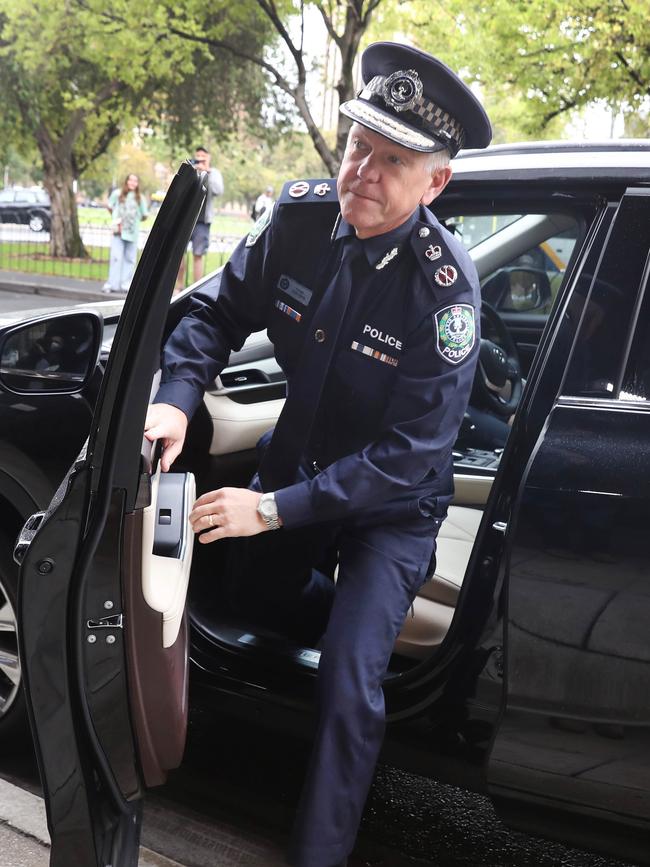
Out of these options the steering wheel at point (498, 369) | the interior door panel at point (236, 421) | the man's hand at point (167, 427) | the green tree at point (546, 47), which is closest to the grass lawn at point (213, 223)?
the green tree at point (546, 47)

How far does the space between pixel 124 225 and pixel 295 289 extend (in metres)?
12.0

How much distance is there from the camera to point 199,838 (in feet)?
7.67

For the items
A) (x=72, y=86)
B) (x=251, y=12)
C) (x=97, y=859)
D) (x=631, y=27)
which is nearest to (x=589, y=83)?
(x=631, y=27)

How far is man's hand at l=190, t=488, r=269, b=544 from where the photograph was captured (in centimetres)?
192

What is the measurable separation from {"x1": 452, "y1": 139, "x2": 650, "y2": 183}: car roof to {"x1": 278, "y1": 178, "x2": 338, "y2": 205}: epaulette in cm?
28

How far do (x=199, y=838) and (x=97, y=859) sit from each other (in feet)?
2.17

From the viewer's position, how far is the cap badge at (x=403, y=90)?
6.77 feet

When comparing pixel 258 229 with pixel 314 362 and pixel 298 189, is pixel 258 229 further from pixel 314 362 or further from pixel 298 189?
pixel 314 362

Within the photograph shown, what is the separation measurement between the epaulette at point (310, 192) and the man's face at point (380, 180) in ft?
0.42

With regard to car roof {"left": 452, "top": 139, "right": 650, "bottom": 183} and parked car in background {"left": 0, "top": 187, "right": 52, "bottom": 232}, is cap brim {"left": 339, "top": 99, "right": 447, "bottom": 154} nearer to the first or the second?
car roof {"left": 452, "top": 139, "right": 650, "bottom": 183}

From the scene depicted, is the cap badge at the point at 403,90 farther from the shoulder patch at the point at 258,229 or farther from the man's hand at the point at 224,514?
the man's hand at the point at 224,514

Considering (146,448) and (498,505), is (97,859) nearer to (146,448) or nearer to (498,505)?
(146,448)

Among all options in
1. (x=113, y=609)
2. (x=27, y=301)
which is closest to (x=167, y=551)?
(x=113, y=609)

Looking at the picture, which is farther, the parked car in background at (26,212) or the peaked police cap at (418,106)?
the parked car in background at (26,212)
